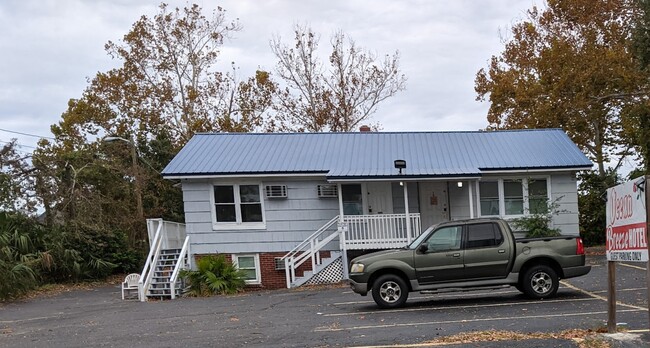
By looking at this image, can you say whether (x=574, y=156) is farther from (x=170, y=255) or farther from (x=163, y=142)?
(x=163, y=142)

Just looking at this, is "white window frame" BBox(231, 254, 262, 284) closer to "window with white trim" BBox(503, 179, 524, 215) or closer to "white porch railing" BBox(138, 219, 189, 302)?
"white porch railing" BBox(138, 219, 189, 302)

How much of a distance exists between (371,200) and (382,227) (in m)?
1.86

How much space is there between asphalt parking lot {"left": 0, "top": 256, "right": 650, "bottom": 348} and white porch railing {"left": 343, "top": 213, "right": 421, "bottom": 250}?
330 cm

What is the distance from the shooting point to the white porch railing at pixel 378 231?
21.9 meters

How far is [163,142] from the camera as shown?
1452 inches

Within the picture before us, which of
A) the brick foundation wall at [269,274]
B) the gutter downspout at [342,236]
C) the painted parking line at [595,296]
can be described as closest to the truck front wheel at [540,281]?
the painted parking line at [595,296]

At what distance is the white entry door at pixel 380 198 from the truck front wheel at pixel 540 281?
10.2 m

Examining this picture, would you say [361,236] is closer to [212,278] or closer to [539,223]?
[212,278]

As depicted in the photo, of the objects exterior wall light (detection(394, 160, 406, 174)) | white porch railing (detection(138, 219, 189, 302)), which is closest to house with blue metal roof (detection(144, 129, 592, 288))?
exterior wall light (detection(394, 160, 406, 174))

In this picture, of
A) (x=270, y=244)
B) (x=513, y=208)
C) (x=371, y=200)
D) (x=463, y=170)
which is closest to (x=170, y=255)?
(x=270, y=244)

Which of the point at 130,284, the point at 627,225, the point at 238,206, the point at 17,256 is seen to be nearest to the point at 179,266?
the point at 130,284

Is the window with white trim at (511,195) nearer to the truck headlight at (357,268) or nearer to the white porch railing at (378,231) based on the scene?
the white porch railing at (378,231)

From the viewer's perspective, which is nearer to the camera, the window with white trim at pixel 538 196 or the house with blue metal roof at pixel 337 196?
the house with blue metal roof at pixel 337 196

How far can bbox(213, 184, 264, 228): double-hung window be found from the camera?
2281cm
